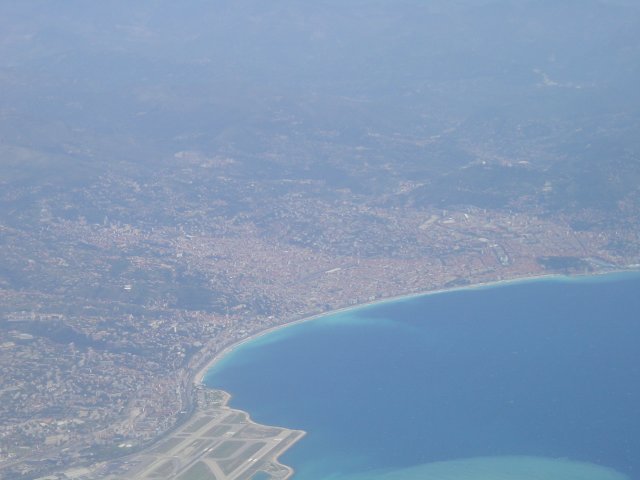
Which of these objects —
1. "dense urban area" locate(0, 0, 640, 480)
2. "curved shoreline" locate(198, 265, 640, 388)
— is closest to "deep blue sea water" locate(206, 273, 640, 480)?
"curved shoreline" locate(198, 265, 640, 388)

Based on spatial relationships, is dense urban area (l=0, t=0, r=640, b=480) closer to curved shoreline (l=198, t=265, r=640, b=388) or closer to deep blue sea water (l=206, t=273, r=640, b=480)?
curved shoreline (l=198, t=265, r=640, b=388)

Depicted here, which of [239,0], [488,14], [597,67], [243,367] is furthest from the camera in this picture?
[239,0]

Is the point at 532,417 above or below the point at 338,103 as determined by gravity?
below

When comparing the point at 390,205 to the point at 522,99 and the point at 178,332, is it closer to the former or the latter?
the point at 178,332

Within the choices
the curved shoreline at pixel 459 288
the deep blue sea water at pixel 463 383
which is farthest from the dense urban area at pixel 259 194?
the deep blue sea water at pixel 463 383

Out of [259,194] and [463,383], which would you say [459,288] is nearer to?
[463,383]

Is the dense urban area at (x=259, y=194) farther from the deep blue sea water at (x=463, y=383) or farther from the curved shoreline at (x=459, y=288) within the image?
the deep blue sea water at (x=463, y=383)

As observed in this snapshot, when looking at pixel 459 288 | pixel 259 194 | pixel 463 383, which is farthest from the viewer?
pixel 259 194

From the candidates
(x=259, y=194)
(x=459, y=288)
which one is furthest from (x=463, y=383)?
(x=259, y=194)

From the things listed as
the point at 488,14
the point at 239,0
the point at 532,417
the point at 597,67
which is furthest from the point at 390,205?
the point at 239,0
